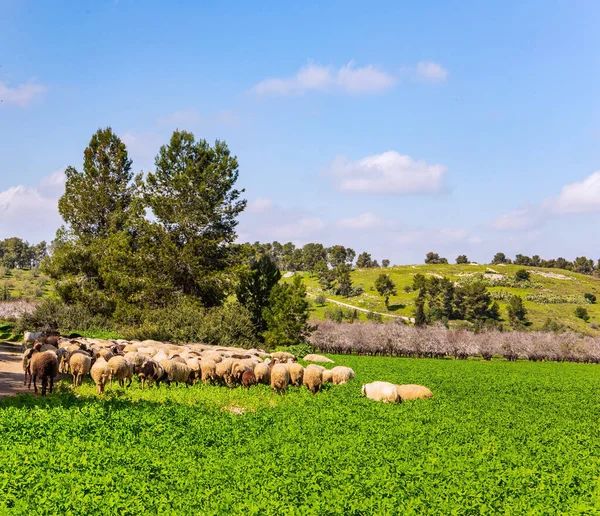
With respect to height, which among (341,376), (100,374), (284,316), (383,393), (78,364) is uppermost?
(78,364)

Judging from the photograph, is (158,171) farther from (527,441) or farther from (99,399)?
(527,441)

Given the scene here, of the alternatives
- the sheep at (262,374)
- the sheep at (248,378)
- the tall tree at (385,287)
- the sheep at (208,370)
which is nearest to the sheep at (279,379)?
the sheep at (248,378)

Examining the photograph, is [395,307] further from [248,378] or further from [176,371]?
[176,371]

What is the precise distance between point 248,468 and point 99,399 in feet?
34.5

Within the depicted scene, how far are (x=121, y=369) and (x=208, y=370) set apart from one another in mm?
5115

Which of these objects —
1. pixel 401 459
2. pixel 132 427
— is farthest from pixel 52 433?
pixel 401 459

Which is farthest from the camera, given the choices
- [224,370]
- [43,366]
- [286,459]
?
[224,370]

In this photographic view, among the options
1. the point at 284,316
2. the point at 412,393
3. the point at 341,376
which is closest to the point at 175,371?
the point at 341,376

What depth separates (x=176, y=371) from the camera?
26.3m

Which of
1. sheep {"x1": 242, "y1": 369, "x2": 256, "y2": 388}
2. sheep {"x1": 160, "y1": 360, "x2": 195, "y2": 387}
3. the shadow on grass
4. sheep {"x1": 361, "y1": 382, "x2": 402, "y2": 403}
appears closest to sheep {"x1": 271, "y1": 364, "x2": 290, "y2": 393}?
sheep {"x1": 242, "y1": 369, "x2": 256, "y2": 388}

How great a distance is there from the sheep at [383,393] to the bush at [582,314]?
151 m

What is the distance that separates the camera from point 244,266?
54.2m

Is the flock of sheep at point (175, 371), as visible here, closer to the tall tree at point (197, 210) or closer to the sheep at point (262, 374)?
the sheep at point (262, 374)

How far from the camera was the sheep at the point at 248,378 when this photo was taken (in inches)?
1048
